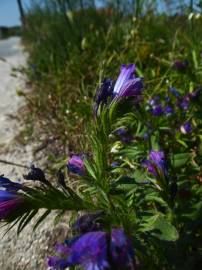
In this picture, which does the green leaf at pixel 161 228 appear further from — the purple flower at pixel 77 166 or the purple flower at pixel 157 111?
the purple flower at pixel 157 111

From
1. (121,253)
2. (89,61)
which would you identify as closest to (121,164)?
(121,253)

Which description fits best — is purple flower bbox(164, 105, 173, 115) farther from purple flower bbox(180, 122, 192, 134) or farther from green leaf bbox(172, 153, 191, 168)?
green leaf bbox(172, 153, 191, 168)

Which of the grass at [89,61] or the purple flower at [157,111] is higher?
the grass at [89,61]

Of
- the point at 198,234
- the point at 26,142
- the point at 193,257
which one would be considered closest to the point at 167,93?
the point at 26,142

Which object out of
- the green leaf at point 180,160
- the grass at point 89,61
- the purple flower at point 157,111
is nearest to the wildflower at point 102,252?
the grass at point 89,61

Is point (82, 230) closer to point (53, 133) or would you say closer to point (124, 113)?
point (124, 113)

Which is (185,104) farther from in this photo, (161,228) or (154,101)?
(161,228)
